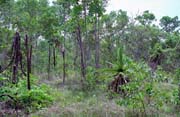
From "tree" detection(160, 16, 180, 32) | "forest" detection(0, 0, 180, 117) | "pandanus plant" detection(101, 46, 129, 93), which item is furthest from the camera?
"tree" detection(160, 16, 180, 32)

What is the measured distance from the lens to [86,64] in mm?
22953

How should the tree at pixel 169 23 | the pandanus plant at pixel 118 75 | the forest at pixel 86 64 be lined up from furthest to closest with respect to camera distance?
the tree at pixel 169 23, the pandanus plant at pixel 118 75, the forest at pixel 86 64

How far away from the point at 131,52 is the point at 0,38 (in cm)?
956

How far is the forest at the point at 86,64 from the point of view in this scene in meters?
8.88

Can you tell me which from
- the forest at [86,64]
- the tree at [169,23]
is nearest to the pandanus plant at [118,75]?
the forest at [86,64]

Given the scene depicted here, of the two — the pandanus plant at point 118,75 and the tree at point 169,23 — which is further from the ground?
the tree at point 169,23

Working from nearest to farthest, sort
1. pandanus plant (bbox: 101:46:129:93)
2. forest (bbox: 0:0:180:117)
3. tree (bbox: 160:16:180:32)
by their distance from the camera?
forest (bbox: 0:0:180:117), pandanus plant (bbox: 101:46:129:93), tree (bbox: 160:16:180:32)

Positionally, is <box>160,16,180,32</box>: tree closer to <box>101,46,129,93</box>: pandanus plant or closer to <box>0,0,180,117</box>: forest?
<box>0,0,180,117</box>: forest

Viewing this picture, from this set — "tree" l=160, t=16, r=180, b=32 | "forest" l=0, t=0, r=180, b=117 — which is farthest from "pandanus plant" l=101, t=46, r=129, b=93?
"tree" l=160, t=16, r=180, b=32

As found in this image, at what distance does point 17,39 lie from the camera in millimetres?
8938

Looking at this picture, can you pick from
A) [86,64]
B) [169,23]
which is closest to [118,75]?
[86,64]

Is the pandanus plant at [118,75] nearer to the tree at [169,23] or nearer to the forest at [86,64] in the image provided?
the forest at [86,64]

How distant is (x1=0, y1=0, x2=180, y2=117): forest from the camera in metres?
8.88

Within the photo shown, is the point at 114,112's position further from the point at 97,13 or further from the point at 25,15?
the point at 25,15
